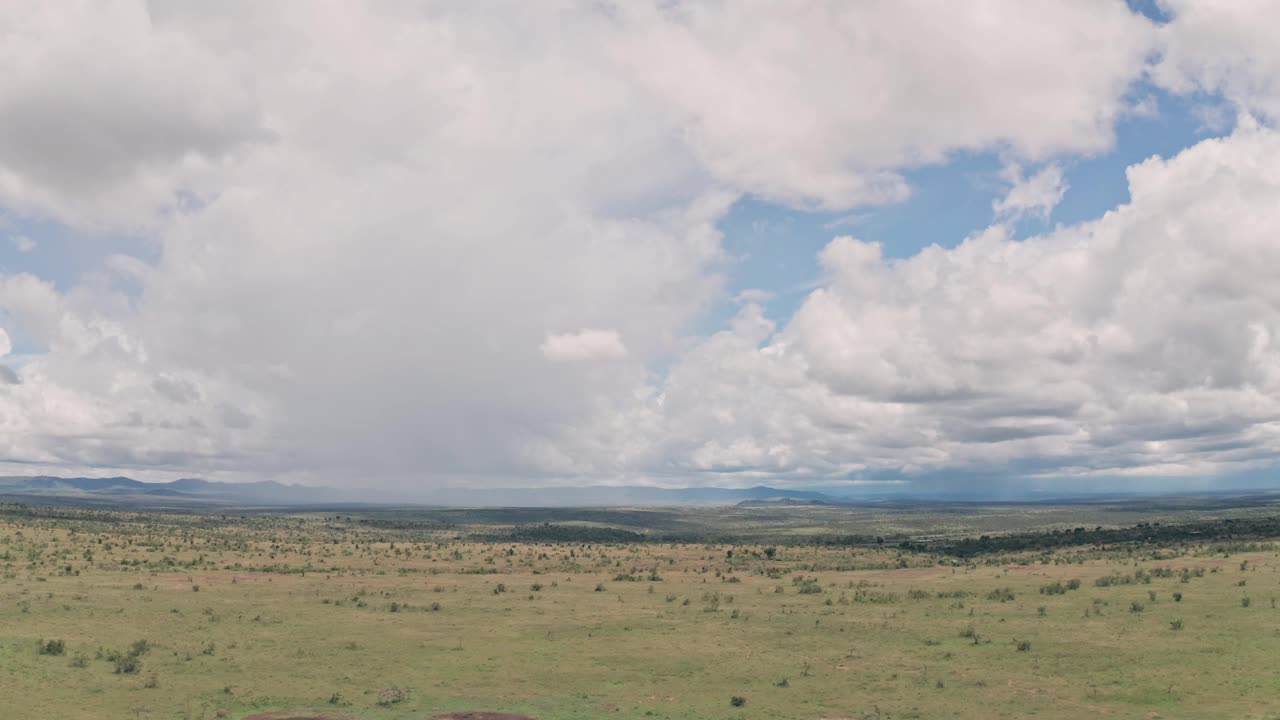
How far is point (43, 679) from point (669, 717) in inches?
1084

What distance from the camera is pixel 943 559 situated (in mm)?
104500

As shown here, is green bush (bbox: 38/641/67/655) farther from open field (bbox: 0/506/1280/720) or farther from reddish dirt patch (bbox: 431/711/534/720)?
reddish dirt patch (bbox: 431/711/534/720)

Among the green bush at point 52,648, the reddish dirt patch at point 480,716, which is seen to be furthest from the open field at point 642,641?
the reddish dirt patch at point 480,716

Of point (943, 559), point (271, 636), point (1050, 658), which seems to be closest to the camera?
point (1050, 658)

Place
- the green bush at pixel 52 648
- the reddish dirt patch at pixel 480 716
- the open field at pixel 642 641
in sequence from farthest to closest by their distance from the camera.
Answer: the green bush at pixel 52 648 → the open field at pixel 642 641 → the reddish dirt patch at pixel 480 716

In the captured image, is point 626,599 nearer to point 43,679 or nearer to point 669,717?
point 669,717

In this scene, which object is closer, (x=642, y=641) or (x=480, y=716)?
(x=480, y=716)

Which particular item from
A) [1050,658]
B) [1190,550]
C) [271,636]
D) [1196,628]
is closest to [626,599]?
[271,636]

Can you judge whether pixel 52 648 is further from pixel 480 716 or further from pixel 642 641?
pixel 642 641

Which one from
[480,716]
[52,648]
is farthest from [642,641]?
[52,648]

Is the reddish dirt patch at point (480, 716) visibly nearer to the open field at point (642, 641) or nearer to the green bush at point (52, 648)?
the open field at point (642, 641)

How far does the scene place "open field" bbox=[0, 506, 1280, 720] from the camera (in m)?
33.9

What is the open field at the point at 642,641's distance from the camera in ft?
111

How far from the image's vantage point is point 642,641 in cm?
4775
